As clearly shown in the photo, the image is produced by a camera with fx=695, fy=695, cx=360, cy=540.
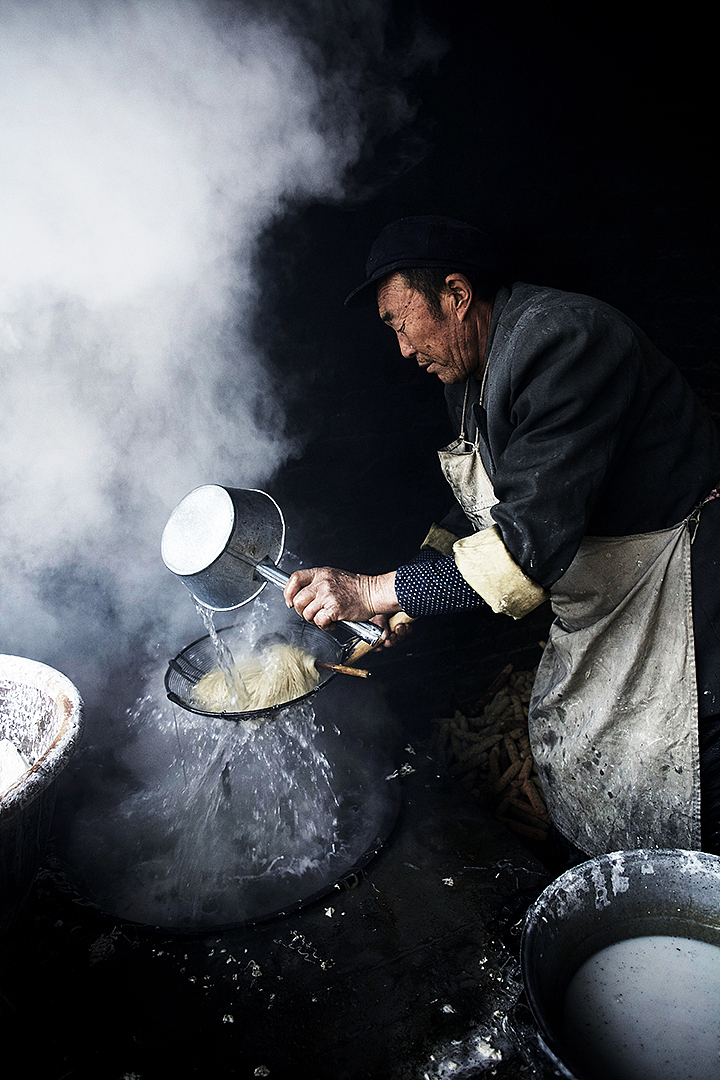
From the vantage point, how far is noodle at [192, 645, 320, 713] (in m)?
2.58

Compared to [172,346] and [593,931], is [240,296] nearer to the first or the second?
[172,346]

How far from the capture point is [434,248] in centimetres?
219

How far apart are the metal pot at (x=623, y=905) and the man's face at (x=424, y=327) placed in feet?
5.27

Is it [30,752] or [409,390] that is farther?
[409,390]

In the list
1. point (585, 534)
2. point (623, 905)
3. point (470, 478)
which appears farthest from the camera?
point (470, 478)

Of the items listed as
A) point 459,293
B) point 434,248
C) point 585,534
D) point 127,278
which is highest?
point 127,278

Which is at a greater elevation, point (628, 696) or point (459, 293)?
point (459, 293)

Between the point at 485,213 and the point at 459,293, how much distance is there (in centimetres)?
146

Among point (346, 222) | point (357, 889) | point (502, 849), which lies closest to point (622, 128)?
point (346, 222)

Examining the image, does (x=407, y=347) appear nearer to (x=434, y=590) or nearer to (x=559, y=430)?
(x=559, y=430)

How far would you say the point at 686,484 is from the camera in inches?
88.3

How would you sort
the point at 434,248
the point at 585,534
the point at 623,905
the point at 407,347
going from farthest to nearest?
the point at 407,347 → the point at 585,534 → the point at 434,248 → the point at 623,905

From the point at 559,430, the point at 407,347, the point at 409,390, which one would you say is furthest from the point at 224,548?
the point at 409,390

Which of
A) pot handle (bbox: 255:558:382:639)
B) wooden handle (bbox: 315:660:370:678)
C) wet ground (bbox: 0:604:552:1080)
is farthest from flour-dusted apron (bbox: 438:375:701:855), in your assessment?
wooden handle (bbox: 315:660:370:678)
